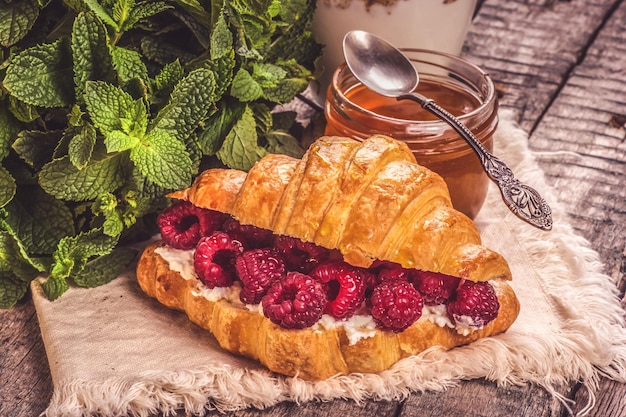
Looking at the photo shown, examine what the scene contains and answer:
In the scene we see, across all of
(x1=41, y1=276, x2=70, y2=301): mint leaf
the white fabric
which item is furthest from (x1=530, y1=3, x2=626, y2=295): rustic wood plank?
(x1=41, y1=276, x2=70, y2=301): mint leaf

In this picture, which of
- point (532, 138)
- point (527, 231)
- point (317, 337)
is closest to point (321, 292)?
point (317, 337)

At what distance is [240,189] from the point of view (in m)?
1.44

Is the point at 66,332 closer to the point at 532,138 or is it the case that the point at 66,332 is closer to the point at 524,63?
the point at 532,138

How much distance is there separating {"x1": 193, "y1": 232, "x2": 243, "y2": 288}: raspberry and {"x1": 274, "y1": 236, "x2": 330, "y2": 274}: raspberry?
3.2 inches

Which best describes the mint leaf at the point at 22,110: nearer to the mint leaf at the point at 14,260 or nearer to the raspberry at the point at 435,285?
the mint leaf at the point at 14,260

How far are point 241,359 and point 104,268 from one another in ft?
1.16

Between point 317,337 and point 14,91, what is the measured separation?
0.63 metres

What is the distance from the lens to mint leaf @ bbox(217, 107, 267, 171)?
63.5 inches

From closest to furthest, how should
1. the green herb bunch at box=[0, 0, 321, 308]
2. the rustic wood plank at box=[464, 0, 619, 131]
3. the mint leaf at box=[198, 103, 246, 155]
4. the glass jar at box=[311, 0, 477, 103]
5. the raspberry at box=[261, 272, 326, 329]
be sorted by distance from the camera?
the raspberry at box=[261, 272, 326, 329] → the green herb bunch at box=[0, 0, 321, 308] → the mint leaf at box=[198, 103, 246, 155] → the glass jar at box=[311, 0, 477, 103] → the rustic wood plank at box=[464, 0, 619, 131]

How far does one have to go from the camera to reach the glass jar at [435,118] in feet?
5.15

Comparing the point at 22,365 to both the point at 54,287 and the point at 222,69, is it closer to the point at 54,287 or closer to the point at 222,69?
the point at 54,287

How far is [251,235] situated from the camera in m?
1.47

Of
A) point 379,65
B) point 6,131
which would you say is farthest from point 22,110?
point 379,65

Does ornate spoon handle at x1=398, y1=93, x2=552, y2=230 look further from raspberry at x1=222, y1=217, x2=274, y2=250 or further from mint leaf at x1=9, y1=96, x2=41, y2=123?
mint leaf at x1=9, y1=96, x2=41, y2=123
